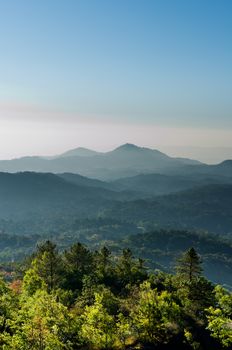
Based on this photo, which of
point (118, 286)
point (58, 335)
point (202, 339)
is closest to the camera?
point (58, 335)

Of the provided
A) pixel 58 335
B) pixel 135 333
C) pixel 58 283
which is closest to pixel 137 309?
pixel 135 333

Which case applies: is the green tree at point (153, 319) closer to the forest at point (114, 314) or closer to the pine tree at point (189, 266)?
the forest at point (114, 314)

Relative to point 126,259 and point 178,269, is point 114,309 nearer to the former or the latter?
point 178,269

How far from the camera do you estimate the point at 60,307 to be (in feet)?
180

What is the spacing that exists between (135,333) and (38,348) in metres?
21.5

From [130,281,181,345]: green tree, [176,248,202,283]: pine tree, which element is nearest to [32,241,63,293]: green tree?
[176,248,202,283]: pine tree

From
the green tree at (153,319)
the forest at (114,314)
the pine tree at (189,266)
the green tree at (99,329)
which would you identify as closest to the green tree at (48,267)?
the forest at (114,314)

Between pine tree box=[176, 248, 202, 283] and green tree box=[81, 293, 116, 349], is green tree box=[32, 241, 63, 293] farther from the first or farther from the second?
green tree box=[81, 293, 116, 349]

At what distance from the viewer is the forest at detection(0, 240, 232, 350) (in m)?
47.1

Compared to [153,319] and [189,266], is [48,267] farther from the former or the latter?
[153,319]

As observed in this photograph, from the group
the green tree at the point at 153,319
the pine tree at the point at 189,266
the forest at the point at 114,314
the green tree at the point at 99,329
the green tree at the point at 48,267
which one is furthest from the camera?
the green tree at the point at 48,267

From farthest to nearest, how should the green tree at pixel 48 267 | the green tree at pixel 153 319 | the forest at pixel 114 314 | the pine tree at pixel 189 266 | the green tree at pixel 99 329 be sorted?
the green tree at pixel 48 267
the pine tree at pixel 189 266
the green tree at pixel 153 319
the green tree at pixel 99 329
the forest at pixel 114 314

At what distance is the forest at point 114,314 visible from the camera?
47125 millimetres

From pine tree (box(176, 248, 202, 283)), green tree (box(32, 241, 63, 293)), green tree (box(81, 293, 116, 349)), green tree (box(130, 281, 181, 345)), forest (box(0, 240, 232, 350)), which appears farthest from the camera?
green tree (box(32, 241, 63, 293))
